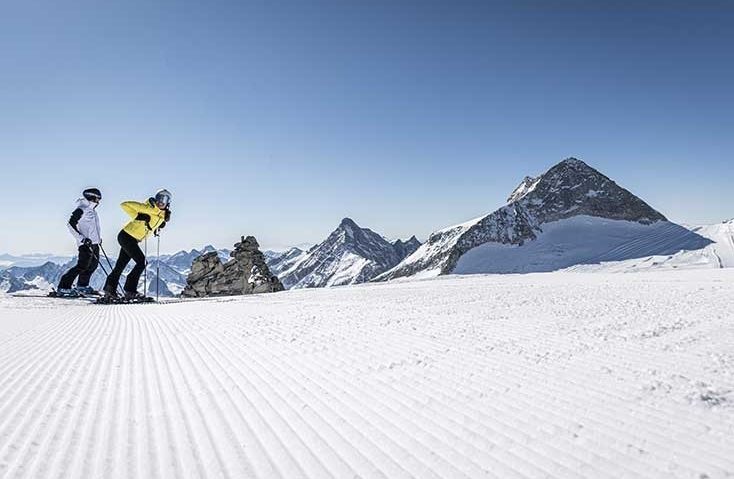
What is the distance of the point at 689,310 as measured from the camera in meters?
8.96

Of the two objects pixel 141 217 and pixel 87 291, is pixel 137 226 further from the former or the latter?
pixel 87 291

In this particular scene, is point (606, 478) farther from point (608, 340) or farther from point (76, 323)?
point (76, 323)

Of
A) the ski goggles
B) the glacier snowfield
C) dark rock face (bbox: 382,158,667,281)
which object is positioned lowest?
the glacier snowfield

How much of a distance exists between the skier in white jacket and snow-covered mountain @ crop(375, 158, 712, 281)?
73401mm

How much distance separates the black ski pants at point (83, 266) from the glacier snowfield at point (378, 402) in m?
11.5

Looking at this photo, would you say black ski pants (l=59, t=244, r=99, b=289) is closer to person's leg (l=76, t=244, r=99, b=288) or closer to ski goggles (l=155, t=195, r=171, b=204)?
person's leg (l=76, t=244, r=99, b=288)

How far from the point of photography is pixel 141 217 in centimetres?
1659

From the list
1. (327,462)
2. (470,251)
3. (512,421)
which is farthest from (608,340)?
(470,251)

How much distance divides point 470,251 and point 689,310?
Answer: 272ft

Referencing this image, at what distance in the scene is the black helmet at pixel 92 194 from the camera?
1739 centimetres

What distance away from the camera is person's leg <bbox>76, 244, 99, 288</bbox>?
17828 mm

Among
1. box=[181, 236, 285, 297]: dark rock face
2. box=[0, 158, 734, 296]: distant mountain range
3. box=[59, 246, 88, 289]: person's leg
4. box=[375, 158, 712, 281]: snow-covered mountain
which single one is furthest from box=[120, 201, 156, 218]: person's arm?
box=[375, 158, 712, 281]: snow-covered mountain

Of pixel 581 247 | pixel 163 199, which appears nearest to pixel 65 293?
pixel 163 199

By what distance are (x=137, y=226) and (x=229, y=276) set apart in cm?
2699
